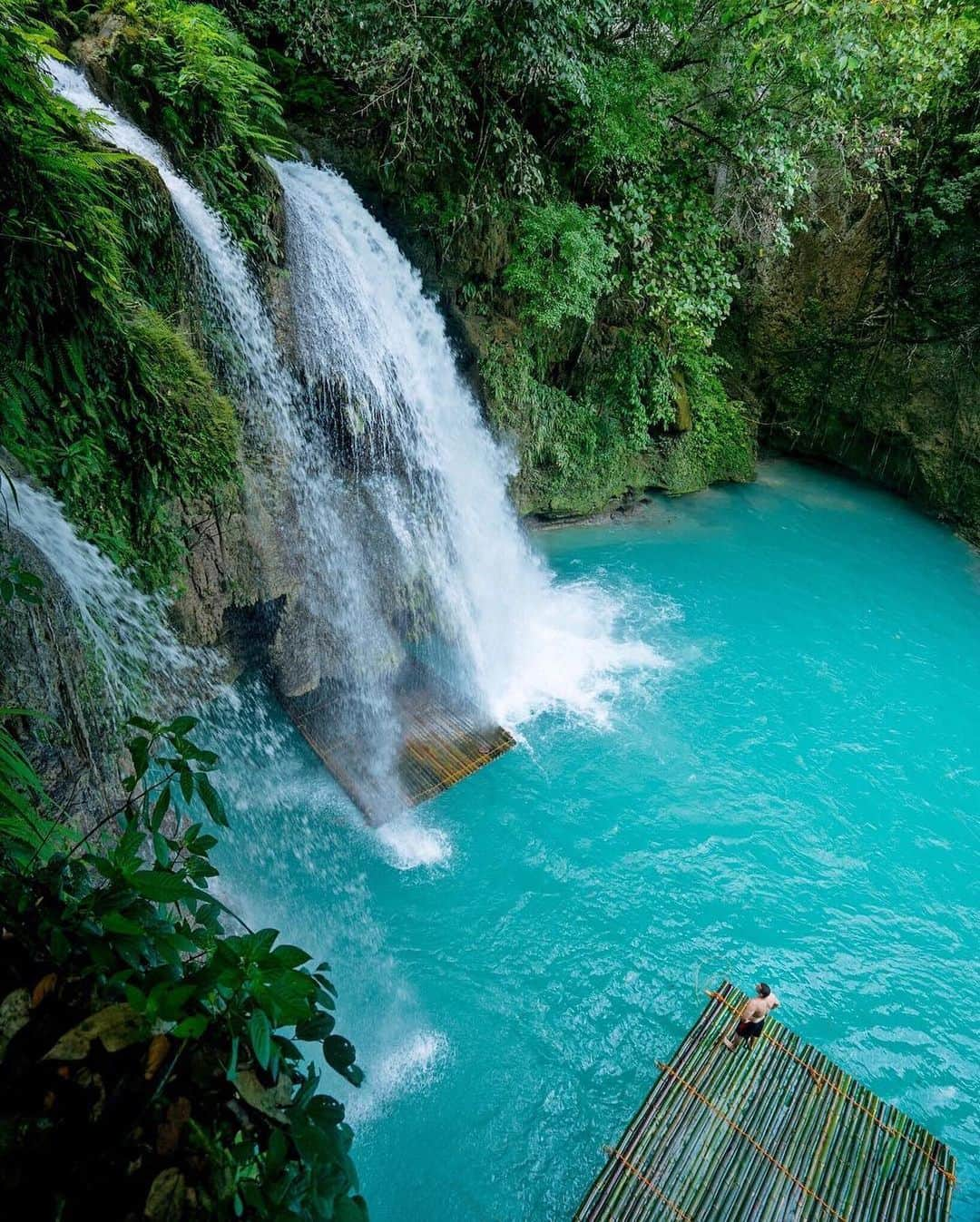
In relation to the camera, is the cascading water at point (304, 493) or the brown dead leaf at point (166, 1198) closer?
the brown dead leaf at point (166, 1198)

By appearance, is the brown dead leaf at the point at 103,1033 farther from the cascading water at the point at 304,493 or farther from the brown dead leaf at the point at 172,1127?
the cascading water at the point at 304,493

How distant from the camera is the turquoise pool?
409 cm

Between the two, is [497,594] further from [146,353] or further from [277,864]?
[146,353]

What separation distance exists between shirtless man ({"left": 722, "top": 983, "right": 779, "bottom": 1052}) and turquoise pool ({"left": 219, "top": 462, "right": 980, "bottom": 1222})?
56cm

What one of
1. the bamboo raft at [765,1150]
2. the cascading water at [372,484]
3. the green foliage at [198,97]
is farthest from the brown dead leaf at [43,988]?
the green foliage at [198,97]

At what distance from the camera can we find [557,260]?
859cm

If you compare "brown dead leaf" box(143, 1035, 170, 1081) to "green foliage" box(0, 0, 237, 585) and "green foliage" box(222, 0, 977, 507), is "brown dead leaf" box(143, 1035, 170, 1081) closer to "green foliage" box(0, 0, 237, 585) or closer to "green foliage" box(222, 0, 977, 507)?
"green foliage" box(0, 0, 237, 585)

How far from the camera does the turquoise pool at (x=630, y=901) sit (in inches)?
161

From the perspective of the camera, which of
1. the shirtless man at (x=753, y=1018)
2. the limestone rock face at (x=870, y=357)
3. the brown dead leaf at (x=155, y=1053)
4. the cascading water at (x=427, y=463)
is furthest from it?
the limestone rock face at (x=870, y=357)

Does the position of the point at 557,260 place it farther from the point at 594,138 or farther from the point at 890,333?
the point at 890,333

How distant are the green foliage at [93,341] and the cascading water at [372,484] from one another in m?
0.80

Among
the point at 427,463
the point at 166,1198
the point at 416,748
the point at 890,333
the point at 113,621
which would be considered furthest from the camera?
the point at 890,333

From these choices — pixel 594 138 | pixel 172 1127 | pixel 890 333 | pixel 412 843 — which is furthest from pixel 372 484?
pixel 890 333

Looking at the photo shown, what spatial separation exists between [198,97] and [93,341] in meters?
2.80
